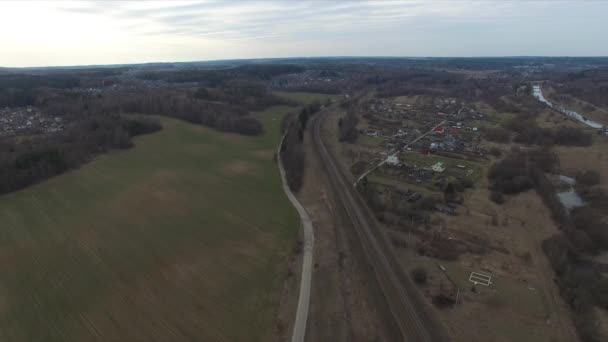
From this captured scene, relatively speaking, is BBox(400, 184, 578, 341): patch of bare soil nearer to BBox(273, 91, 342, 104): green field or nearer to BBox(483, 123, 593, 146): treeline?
BBox(483, 123, 593, 146): treeline

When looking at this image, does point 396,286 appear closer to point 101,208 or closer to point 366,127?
point 101,208

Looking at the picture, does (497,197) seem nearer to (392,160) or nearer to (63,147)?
(392,160)

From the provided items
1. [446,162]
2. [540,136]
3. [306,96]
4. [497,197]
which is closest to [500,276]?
[497,197]

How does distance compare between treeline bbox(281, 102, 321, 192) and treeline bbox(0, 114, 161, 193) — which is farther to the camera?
treeline bbox(281, 102, 321, 192)

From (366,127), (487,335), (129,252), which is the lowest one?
(487,335)

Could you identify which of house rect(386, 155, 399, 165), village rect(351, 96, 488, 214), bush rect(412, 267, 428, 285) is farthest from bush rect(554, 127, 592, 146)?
bush rect(412, 267, 428, 285)

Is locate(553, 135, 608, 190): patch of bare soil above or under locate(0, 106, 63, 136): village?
under

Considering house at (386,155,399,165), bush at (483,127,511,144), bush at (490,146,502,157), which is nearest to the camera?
house at (386,155,399,165)

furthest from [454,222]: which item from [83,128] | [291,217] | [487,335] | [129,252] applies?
[83,128]
